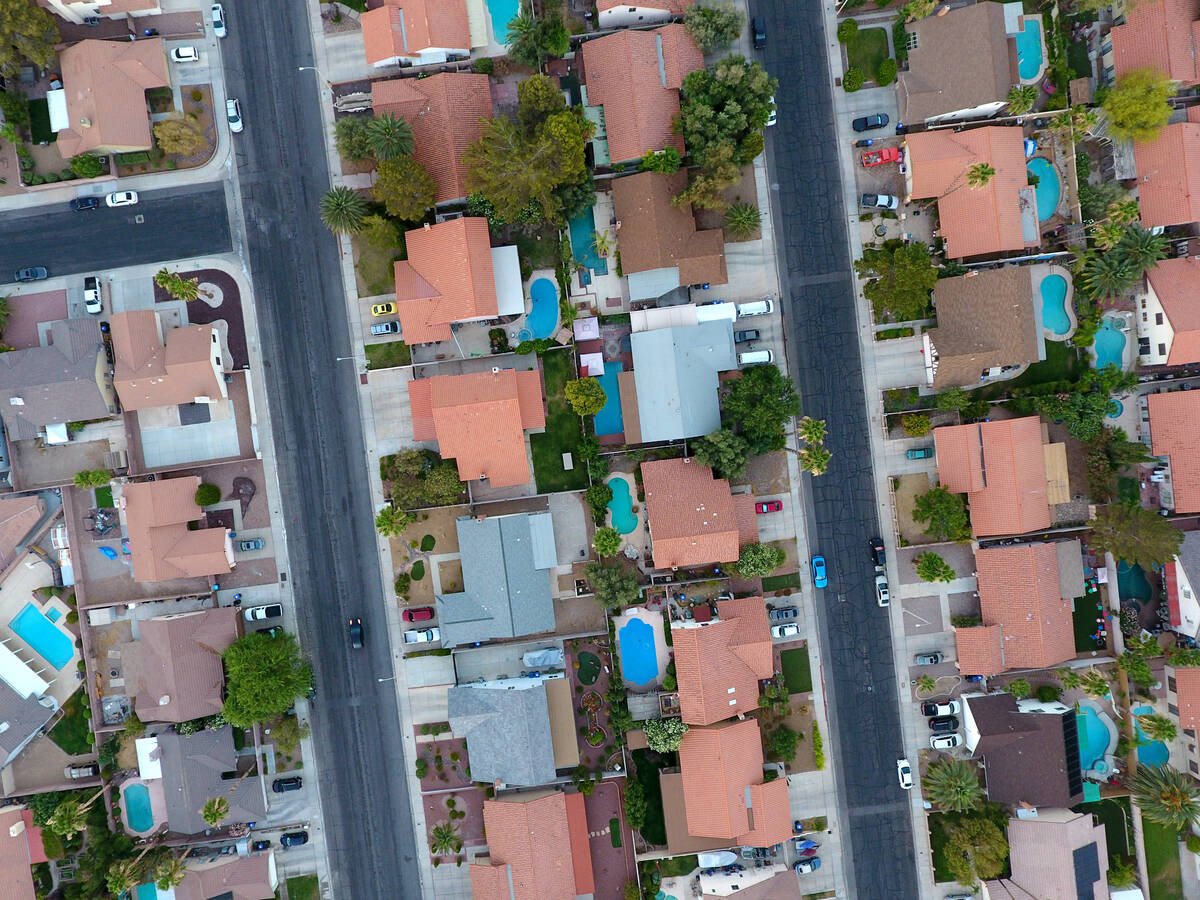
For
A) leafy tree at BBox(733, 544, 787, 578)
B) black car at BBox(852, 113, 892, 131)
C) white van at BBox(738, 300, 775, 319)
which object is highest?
black car at BBox(852, 113, 892, 131)

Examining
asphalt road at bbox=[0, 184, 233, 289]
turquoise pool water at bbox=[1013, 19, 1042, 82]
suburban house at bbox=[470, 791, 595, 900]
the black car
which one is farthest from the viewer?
asphalt road at bbox=[0, 184, 233, 289]

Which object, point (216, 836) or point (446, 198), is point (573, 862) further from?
point (446, 198)

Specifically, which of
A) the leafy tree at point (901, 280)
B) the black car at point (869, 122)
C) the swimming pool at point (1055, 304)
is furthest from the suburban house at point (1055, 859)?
the black car at point (869, 122)

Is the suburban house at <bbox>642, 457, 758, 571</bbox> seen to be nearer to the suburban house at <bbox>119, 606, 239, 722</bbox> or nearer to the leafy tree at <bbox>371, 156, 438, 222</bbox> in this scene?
the leafy tree at <bbox>371, 156, 438, 222</bbox>

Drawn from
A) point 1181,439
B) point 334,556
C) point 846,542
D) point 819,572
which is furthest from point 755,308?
point 334,556

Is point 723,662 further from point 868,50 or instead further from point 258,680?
point 868,50

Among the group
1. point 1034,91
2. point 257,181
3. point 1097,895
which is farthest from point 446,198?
point 1097,895

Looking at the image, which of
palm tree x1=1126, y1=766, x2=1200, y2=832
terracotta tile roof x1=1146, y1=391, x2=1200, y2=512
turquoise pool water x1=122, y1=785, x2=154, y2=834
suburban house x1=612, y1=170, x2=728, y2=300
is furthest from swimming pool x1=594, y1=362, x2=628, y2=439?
palm tree x1=1126, y1=766, x2=1200, y2=832
